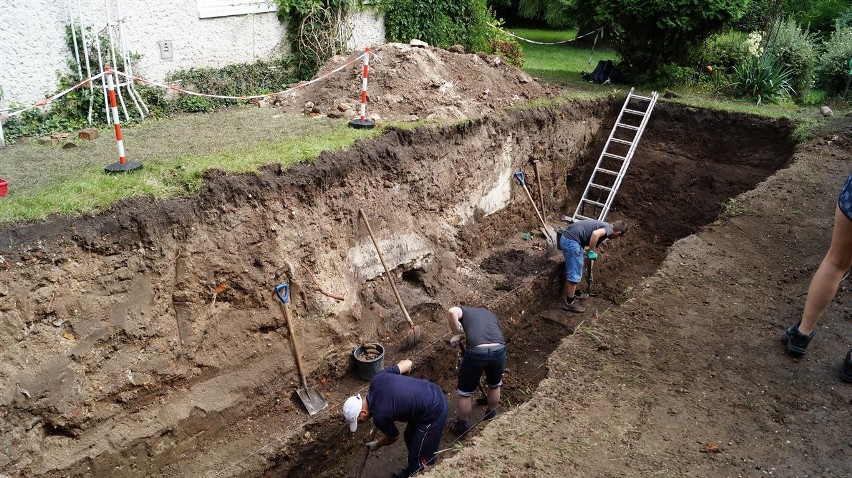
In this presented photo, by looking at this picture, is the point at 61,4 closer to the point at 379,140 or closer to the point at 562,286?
the point at 379,140

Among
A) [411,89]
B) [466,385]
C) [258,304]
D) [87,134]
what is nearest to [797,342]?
[466,385]

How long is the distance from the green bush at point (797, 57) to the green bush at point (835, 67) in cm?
48

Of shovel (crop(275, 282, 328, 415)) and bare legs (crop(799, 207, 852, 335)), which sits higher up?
bare legs (crop(799, 207, 852, 335))

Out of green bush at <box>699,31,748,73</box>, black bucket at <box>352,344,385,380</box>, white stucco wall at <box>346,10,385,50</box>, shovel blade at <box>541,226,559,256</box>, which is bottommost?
black bucket at <box>352,344,385,380</box>

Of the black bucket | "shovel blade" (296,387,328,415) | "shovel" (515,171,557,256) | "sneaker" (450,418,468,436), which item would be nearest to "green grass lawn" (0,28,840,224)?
the black bucket

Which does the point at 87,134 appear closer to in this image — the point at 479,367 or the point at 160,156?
the point at 160,156

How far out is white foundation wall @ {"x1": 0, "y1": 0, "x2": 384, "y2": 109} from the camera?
847 centimetres

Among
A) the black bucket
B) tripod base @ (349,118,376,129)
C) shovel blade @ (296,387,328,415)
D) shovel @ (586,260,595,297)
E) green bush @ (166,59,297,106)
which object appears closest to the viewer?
shovel blade @ (296,387,328,415)

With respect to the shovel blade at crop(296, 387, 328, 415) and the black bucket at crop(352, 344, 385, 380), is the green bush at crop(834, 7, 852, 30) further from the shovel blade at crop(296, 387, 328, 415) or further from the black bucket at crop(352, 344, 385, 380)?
the shovel blade at crop(296, 387, 328, 415)

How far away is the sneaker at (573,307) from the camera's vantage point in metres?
9.89

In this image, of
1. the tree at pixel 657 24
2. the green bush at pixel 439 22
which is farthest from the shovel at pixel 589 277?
the green bush at pixel 439 22

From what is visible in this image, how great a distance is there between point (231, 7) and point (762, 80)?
11391mm

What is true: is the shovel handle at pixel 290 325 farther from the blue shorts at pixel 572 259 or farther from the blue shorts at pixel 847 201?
the blue shorts at pixel 847 201

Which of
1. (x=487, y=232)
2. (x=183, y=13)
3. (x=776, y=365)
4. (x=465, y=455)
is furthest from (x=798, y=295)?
(x=183, y=13)
